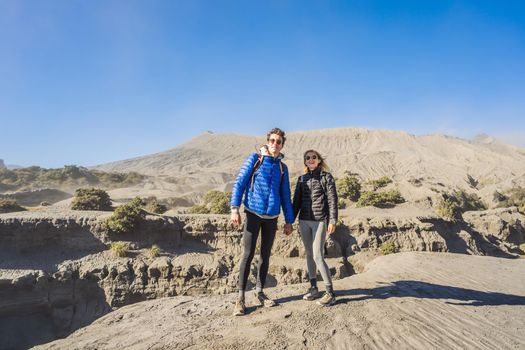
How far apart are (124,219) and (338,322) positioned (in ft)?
32.7

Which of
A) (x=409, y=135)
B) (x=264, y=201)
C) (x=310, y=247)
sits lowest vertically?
(x=310, y=247)

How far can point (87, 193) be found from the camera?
17000mm

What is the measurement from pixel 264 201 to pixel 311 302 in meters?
1.88

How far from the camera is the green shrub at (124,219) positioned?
1193 centimetres

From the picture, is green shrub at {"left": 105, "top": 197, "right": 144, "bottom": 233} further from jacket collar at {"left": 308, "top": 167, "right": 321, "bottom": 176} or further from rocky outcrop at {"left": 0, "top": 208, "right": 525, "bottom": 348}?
jacket collar at {"left": 308, "top": 167, "right": 321, "bottom": 176}

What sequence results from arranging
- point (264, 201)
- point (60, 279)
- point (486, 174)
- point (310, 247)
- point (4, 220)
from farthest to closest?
point (486, 174)
point (4, 220)
point (60, 279)
point (310, 247)
point (264, 201)

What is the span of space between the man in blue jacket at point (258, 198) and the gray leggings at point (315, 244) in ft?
1.87

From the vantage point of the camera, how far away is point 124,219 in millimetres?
12070

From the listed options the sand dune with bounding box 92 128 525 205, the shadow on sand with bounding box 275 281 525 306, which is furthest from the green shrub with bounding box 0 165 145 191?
the shadow on sand with bounding box 275 281 525 306

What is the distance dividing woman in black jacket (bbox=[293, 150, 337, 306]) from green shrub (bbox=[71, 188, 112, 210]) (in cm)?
1453

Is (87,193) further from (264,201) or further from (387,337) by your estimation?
(387,337)

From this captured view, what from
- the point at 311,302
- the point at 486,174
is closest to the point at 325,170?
the point at 311,302

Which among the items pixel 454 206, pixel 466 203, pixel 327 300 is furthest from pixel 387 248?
pixel 466 203

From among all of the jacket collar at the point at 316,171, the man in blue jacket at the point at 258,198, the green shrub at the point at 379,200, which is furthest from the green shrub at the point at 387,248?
the man in blue jacket at the point at 258,198
